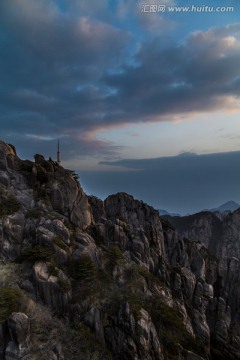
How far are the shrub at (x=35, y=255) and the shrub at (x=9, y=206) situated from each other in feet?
33.4

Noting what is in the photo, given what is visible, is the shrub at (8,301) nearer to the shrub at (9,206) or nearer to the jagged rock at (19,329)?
the jagged rock at (19,329)

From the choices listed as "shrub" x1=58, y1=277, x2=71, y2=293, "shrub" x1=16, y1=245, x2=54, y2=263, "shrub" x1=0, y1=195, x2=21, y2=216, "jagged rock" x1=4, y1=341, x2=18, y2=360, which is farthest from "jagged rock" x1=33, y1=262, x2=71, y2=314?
"shrub" x1=0, y1=195, x2=21, y2=216

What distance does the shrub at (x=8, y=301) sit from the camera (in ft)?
145

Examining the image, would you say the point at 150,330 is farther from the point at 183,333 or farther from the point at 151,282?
the point at 151,282

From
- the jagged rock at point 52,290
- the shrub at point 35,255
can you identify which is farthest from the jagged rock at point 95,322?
the shrub at point 35,255

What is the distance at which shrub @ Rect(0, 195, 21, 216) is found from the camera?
60.8 meters

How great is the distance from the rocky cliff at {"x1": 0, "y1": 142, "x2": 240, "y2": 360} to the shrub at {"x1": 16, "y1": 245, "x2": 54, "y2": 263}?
0.17 metres

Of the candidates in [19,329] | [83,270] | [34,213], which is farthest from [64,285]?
[34,213]

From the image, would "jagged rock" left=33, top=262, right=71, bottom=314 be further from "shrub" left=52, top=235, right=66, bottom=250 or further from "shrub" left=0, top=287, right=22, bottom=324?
"shrub" left=52, top=235, right=66, bottom=250

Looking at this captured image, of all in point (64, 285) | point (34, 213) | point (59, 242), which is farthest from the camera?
point (34, 213)

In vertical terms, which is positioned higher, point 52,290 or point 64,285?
point 64,285

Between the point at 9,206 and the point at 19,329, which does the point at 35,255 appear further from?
the point at 9,206

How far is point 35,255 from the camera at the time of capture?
2084 inches

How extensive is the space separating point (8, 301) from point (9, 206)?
21.3 metres
